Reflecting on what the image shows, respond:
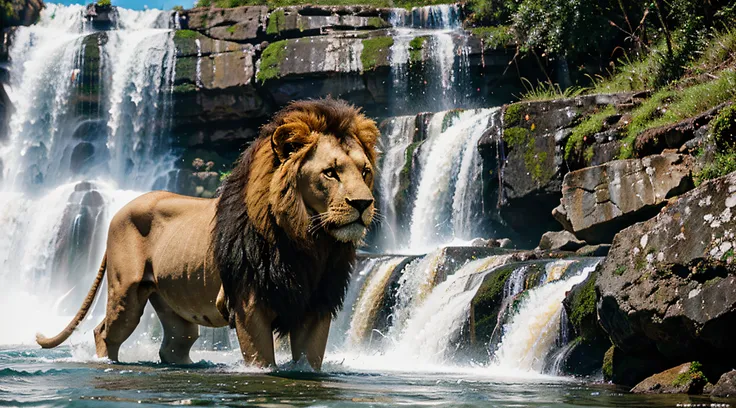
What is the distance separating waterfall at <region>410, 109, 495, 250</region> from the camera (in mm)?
18188

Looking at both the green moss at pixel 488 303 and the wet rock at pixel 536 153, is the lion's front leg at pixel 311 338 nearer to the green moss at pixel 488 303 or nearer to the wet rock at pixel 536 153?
the green moss at pixel 488 303

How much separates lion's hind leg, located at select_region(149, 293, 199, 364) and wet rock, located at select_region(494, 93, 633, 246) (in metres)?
8.79

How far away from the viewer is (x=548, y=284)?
9.31 meters

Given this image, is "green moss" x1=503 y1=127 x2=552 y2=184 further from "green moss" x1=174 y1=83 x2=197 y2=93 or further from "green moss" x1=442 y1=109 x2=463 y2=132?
"green moss" x1=174 y1=83 x2=197 y2=93

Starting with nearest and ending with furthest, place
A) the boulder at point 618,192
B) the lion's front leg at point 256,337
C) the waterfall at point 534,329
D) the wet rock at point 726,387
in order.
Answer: the wet rock at point 726,387 → the lion's front leg at point 256,337 → the waterfall at point 534,329 → the boulder at point 618,192

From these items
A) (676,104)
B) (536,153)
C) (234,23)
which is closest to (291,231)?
(676,104)

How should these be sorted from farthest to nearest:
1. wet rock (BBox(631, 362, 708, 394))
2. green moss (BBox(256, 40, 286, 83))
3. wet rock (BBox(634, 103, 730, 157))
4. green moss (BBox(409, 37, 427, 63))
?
green moss (BBox(256, 40, 286, 83))
green moss (BBox(409, 37, 427, 63))
wet rock (BBox(634, 103, 730, 157))
wet rock (BBox(631, 362, 708, 394))

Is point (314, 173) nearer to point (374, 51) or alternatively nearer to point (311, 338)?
point (311, 338)

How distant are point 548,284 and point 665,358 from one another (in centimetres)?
346

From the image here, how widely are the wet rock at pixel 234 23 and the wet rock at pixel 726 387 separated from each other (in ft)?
71.3

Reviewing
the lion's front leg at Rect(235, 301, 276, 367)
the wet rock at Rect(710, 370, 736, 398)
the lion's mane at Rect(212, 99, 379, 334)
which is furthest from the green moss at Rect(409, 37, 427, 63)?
the wet rock at Rect(710, 370, 736, 398)

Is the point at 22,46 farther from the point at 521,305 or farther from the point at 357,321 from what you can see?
the point at 521,305

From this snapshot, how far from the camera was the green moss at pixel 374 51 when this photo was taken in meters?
23.7

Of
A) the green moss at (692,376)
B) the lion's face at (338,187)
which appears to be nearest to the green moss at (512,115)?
the lion's face at (338,187)
